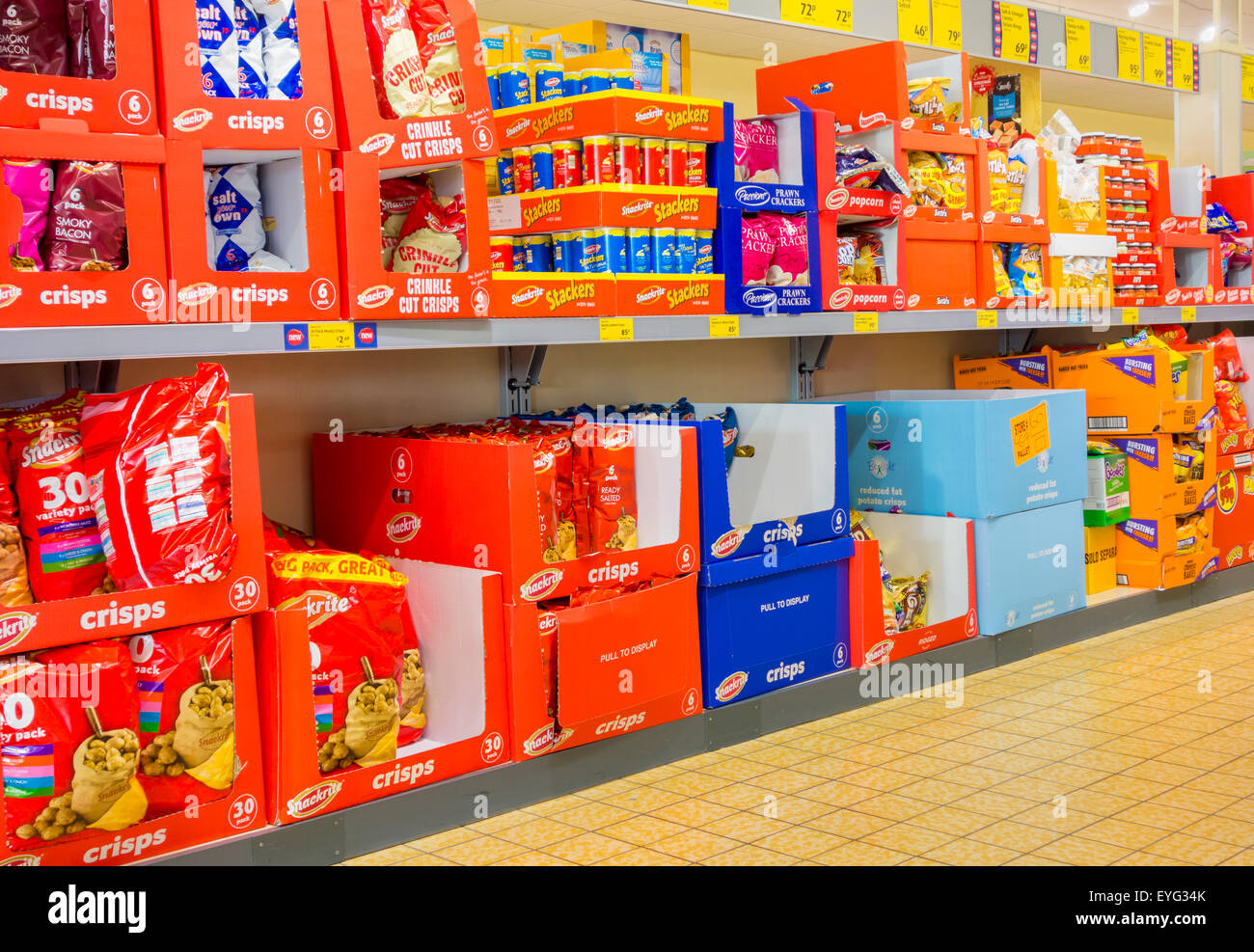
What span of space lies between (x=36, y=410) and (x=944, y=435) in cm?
247

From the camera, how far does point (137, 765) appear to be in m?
2.13

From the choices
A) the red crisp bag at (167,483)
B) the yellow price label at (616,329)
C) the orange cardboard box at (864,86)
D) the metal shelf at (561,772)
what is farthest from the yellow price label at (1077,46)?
the red crisp bag at (167,483)

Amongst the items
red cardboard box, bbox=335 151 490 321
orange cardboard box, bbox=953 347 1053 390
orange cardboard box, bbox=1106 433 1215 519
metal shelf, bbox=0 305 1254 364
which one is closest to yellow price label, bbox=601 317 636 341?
metal shelf, bbox=0 305 1254 364

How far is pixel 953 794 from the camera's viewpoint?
2.77 metres

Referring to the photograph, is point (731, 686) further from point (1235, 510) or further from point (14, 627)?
point (1235, 510)

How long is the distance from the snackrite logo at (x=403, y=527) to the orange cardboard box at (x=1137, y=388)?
109 inches

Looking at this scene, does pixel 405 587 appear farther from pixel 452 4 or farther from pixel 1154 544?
pixel 1154 544

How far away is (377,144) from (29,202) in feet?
2.16

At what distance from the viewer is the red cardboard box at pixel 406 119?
243 cm

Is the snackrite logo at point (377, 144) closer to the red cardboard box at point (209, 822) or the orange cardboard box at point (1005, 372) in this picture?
the red cardboard box at point (209, 822)

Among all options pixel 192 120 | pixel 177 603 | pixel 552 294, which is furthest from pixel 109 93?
pixel 552 294

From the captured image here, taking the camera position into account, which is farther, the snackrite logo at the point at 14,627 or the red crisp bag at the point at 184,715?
the red crisp bag at the point at 184,715

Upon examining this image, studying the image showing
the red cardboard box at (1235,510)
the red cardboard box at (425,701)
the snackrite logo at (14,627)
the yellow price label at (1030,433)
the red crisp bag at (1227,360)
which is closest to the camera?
the snackrite logo at (14,627)
